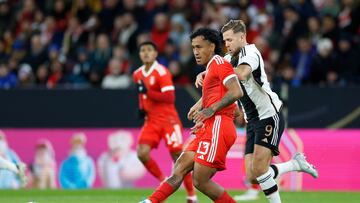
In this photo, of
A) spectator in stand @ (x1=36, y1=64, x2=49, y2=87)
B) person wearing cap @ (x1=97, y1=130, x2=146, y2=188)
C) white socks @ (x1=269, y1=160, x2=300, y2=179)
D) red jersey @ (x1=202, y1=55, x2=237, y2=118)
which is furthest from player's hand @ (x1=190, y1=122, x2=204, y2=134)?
spectator in stand @ (x1=36, y1=64, x2=49, y2=87)

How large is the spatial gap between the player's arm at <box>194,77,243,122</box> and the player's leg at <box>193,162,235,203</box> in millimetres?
547

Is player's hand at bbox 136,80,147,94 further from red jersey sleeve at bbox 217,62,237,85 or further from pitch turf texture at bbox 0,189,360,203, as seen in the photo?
red jersey sleeve at bbox 217,62,237,85

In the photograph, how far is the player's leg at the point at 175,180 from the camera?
10305 millimetres

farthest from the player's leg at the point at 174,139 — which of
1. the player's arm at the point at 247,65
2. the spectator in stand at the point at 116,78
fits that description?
the spectator in stand at the point at 116,78

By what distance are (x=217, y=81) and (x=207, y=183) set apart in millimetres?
1089

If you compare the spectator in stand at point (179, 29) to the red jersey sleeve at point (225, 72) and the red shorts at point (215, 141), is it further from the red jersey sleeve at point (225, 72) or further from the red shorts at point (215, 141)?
the red jersey sleeve at point (225, 72)

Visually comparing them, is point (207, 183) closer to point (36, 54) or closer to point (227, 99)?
point (227, 99)

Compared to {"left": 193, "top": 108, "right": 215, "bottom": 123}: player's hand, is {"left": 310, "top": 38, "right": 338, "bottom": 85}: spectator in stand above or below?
below

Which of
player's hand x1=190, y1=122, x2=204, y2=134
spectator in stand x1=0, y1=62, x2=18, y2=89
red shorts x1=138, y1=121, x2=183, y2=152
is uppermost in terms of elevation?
spectator in stand x1=0, y1=62, x2=18, y2=89

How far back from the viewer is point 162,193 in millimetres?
10305

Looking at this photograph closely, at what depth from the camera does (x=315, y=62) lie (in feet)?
64.3

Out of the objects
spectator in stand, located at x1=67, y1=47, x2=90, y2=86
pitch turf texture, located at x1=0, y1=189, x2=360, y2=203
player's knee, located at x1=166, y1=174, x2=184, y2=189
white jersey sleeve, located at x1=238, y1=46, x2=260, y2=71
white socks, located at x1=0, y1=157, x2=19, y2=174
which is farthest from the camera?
spectator in stand, located at x1=67, y1=47, x2=90, y2=86

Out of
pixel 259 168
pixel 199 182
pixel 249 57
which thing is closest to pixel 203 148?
pixel 199 182

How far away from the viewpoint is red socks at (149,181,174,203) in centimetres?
1027
